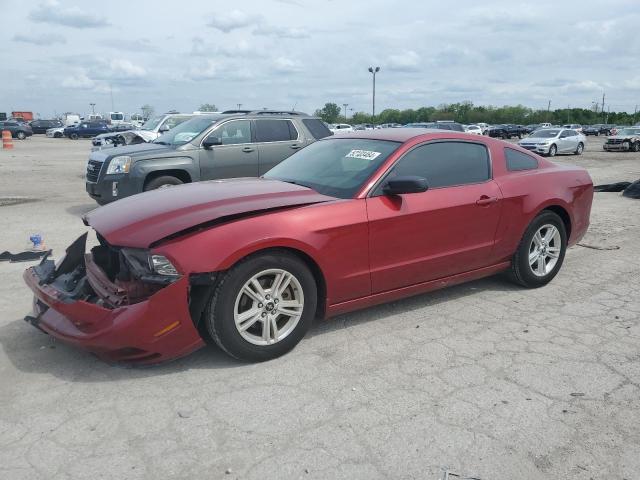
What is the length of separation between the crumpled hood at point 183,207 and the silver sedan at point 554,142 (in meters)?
24.4

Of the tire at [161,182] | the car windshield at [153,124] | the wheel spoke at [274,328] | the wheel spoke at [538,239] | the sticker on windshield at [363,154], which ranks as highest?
the car windshield at [153,124]

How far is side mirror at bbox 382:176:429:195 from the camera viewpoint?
4.11 m

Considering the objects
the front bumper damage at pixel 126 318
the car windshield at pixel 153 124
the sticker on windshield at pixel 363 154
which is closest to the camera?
the front bumper damage at pixel 126 318

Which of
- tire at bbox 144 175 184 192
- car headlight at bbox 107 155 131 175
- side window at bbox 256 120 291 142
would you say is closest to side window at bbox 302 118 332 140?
side window at bbox 256 120 291 142

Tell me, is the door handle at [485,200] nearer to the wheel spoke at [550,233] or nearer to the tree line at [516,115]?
the wheel spoke at [550,233]

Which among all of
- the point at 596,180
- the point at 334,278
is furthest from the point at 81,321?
the point at 596,180

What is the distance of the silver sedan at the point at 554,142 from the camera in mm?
26328

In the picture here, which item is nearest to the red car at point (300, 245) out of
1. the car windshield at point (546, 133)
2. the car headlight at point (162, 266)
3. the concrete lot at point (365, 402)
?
the car headlight at point (162, 266)

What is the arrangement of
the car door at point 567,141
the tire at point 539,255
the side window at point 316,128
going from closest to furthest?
the tire at point 539,255, the side window at point 316,128, the car door at point 567,141

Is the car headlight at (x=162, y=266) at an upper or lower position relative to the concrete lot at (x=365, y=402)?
upper

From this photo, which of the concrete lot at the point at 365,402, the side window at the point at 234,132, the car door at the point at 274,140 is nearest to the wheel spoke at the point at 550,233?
the concrete lot at the point at 365,402

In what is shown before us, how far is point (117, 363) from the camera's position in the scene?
3.58 m

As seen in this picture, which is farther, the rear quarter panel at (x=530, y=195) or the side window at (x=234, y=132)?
the side window at (x=234, y=132)

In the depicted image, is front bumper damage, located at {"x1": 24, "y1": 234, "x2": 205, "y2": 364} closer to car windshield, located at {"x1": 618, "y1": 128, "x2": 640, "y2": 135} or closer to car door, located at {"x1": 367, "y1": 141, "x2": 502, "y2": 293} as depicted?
car door, located at {"x1": 367, "y1": 141, "x2": 502, "y2": 293}
